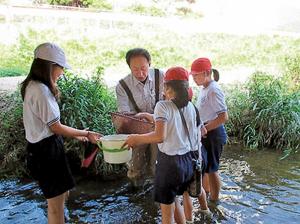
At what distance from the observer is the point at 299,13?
16.0 metres

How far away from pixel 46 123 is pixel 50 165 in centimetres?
32

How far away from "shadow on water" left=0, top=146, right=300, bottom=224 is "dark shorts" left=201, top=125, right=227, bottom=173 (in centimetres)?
54

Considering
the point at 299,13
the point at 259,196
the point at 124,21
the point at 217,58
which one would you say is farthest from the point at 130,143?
the point at 299,13

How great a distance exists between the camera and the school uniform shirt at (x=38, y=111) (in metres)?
2.60

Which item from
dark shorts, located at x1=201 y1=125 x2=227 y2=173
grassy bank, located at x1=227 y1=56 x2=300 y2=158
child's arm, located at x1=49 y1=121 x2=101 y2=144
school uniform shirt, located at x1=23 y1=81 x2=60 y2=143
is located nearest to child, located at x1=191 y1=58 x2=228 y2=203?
dark shorts, located at x1=201 y1=125 x2=227 y2=173

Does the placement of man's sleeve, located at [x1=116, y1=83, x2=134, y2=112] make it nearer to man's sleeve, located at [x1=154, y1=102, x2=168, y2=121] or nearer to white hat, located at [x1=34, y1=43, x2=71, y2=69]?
man's sleeve, located at [x1=154, y1=102, x2=168, y2=121]

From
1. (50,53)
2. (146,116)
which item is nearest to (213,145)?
(146,116)

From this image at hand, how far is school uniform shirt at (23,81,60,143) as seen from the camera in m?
2.60

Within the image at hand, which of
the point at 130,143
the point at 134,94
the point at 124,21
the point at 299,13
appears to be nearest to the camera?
the point at 130,143

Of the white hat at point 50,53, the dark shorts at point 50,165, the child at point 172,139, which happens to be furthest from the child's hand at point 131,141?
the white hat at point 50,53

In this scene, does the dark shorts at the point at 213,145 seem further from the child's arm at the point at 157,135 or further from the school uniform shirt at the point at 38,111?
the school uniform shirt at the point at 38,111

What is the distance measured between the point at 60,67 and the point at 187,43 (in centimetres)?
984

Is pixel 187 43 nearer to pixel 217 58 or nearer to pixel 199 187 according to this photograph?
pixel 217 58

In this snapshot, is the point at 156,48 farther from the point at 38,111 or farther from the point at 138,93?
the point at 38,111
